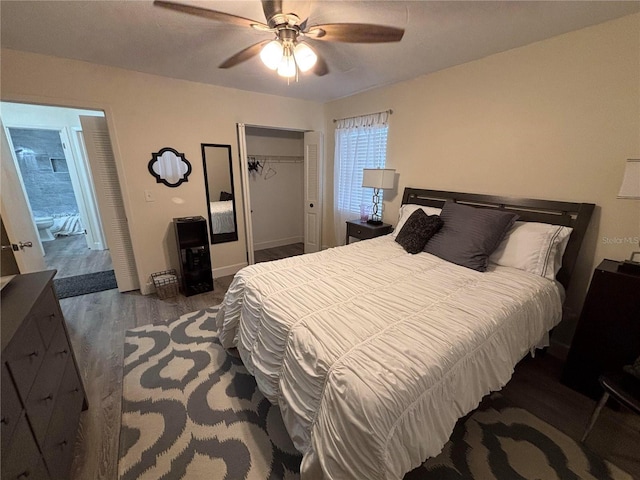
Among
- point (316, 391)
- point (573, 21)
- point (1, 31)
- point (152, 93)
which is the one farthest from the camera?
point (152, 93)

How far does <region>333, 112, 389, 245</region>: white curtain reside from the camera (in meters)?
3.41

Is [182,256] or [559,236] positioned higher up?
[559,236]

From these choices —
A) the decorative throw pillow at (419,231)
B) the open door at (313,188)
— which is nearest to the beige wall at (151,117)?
the open door at (313,188)

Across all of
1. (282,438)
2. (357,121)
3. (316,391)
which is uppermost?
(357,121)

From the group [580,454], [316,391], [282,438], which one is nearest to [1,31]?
[316,391]

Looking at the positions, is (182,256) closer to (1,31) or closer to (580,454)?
(1,31)

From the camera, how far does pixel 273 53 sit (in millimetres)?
1622

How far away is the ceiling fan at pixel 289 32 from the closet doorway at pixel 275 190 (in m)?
2.77

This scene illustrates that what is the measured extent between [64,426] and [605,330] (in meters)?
3.15

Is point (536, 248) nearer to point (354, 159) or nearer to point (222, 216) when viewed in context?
point (354, 159)

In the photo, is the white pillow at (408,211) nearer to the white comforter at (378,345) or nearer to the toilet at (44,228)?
the white comforter at (378,345)

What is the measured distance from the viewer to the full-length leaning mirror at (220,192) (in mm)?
3363

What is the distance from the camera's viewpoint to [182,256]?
3141 millimetres

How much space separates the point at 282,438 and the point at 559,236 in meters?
2.37
